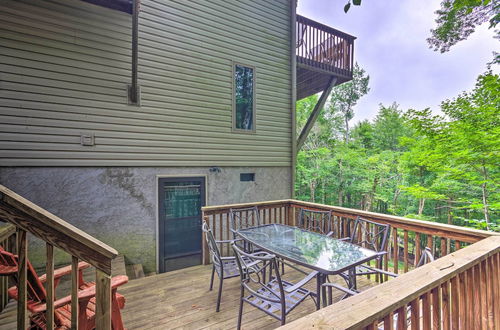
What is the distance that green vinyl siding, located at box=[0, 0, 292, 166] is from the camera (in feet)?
11.0

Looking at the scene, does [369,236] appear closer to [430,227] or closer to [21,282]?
[430,227]

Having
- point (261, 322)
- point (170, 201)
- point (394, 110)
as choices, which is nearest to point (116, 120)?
point (170, 201)

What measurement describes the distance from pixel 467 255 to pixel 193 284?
3.18m

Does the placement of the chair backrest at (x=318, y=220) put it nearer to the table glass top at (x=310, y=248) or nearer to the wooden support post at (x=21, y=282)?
the table glass top at (x=310, y=248)

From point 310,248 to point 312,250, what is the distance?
0.07 m

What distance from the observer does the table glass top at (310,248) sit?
6.84 ft

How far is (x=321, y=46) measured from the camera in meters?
6.18

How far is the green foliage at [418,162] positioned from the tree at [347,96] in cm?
29

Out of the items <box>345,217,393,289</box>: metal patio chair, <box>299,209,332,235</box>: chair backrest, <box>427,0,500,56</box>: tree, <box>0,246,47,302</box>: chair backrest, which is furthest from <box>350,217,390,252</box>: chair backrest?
<box>427,0,500,56</box>: tree

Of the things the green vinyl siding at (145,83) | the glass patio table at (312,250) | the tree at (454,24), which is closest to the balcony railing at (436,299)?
the glass patio table at (312,250)

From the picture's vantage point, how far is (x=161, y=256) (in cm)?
425

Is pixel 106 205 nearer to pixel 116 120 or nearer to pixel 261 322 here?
pixel 116 120

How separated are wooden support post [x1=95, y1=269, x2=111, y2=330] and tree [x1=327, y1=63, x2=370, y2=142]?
55.1 ft

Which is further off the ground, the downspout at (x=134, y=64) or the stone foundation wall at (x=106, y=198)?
the downspout at (x=134, y=64)
